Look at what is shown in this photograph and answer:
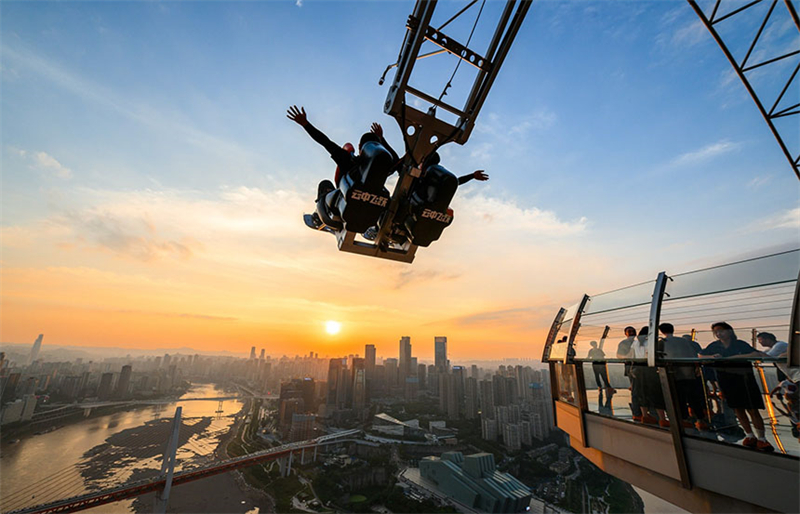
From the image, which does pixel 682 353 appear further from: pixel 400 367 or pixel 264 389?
pixel 264 389

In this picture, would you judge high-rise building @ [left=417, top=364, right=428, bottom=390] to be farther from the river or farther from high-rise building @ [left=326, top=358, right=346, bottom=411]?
the river

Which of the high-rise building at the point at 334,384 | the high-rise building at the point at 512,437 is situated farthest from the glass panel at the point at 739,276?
the high-rise building at the point at 334,384

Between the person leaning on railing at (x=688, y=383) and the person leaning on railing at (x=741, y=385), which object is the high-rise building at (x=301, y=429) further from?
the person leaning on railing at (x=741, y=385)

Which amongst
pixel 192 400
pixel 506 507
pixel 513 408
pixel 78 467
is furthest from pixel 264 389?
pixel 506 507

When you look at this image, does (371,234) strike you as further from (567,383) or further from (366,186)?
(567,383)

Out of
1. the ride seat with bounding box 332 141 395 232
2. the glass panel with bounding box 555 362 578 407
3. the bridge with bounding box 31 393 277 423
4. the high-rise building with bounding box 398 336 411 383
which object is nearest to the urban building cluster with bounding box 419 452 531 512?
the glass panel with bounding box 555 362 578 407
